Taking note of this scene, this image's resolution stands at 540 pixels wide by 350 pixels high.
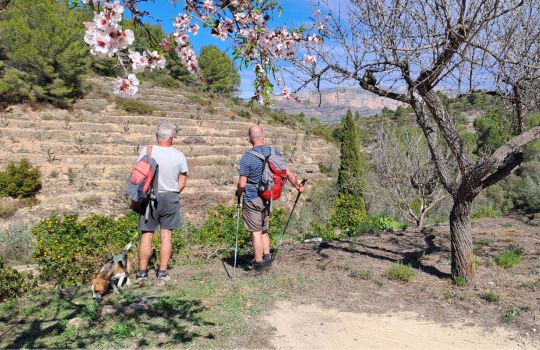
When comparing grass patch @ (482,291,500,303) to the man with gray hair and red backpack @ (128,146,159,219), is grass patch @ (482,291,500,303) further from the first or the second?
red backpack @ (128,146,159,219)

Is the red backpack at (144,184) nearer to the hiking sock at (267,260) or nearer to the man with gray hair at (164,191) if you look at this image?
the man with gray hair at (164,191)

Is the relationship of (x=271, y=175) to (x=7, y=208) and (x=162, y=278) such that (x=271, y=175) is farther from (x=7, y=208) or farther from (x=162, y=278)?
(x=7, y=208)

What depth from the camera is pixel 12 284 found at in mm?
4602

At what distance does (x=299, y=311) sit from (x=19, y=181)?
15.0 m

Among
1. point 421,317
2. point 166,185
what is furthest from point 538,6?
point 166,185

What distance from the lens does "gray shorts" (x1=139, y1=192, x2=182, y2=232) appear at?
4133 millimetres

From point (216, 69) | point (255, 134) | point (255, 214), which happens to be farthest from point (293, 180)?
point (216, 69)

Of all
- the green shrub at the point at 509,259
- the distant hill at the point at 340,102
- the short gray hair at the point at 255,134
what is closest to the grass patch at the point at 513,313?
the green shrub at the point at 509,259

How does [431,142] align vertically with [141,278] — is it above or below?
above

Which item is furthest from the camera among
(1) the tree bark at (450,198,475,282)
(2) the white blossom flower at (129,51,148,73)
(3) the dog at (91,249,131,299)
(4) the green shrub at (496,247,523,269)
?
(4) the green shrub at (496,247,523,269)

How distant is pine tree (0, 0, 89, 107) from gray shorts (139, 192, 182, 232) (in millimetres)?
21328

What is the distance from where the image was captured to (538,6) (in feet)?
13.8

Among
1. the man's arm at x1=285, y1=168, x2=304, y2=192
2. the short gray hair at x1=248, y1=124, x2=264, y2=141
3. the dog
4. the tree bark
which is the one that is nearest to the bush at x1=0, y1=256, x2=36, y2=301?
the dog

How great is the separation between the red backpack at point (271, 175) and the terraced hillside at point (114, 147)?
10275 millimetres
